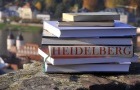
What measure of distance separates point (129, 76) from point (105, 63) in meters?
0.07

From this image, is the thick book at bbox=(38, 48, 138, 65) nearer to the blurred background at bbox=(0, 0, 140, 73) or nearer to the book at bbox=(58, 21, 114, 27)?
the book at bbox=(58, 21, 114, 27)

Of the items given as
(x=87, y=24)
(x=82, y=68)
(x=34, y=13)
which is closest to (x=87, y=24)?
(x=87, y=24)

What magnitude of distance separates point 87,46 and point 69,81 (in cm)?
11

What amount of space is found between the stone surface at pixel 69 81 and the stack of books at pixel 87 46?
2 cm

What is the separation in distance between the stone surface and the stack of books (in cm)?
2

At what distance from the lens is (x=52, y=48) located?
1.21 metres

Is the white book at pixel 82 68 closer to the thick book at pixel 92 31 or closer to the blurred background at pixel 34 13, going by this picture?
the thick book at pixel 92 31

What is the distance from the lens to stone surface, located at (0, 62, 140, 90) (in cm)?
113

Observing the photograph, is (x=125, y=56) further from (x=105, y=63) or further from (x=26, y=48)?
(x=26, y=48)

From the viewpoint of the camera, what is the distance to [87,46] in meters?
1.22

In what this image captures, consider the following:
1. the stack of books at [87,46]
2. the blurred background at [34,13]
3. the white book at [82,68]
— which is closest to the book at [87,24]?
the stack of books at [87,46]

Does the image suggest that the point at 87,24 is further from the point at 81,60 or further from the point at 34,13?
the point at 34,13

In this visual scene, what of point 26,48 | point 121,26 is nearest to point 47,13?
point 26,48

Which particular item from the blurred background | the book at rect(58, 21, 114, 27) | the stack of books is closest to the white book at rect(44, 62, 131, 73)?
the stack of books
